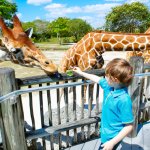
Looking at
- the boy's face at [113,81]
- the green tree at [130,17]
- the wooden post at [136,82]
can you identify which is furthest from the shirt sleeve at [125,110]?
the green tree at [130,17]

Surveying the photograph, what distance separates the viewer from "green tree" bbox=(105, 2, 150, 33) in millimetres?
33969

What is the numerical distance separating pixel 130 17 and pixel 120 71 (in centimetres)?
3453

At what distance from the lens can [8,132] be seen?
2490mm

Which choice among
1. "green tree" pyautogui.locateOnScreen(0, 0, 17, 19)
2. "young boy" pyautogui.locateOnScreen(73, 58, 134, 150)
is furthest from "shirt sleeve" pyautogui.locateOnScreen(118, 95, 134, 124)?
"green tree" pyautogui.locateOnScreen(0, 0, 17, 19)

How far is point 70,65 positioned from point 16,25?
277cm

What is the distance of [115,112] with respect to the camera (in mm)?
2094

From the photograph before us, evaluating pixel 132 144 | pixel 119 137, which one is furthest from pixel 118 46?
pixel 119 137

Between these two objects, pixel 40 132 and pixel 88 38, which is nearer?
pixel 40 132

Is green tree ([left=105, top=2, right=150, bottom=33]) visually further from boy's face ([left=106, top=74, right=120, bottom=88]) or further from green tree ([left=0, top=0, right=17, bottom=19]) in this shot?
boy's face ([left=106, top=74, right=120, bottom=88])

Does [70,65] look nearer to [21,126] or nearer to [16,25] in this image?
[16,25]

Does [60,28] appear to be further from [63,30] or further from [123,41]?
[123,41]

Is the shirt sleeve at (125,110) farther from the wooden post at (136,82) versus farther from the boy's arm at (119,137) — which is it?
the wooden post at (136,82)

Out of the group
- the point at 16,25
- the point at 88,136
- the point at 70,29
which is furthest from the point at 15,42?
the point at 70,29

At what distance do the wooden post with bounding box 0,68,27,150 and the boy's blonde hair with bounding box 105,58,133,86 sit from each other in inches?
38.4
